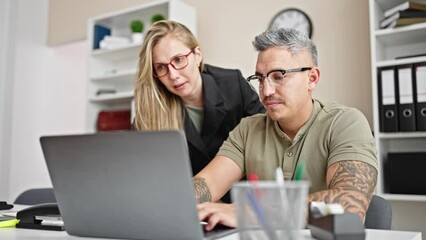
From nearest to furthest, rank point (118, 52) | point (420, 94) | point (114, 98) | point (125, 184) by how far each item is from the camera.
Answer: point (125, 184), point (420, 94), point (114, 98), point (118, 52)

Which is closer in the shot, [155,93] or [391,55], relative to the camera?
[155,93]

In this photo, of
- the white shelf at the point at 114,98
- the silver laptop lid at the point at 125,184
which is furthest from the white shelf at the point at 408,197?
the white shelf at the point at 114,98

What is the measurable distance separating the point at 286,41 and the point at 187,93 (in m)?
0.56

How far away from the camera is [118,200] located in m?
0.79

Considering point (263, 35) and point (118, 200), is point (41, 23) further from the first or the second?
point (118, 200)

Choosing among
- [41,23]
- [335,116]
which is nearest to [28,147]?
[41,23]

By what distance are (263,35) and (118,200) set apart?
756 millimetres

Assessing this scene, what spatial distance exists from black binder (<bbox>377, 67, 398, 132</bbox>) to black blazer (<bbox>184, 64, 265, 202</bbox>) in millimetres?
716

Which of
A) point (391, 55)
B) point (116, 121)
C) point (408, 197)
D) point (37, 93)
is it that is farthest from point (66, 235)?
point (37, 93)

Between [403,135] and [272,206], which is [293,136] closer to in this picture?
[272,206]

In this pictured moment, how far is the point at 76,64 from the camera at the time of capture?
14.3 feet

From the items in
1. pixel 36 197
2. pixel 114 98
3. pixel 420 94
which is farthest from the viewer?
pixel 114 98

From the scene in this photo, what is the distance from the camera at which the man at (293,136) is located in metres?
1.18

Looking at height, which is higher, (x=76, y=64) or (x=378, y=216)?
(x=76, y=64)
